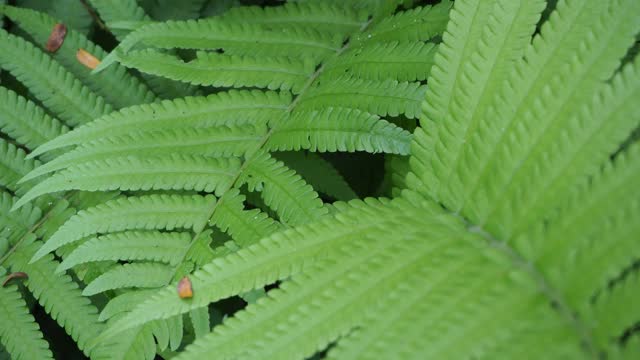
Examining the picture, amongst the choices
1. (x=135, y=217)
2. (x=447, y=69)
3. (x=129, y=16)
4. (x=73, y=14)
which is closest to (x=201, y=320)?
(x=135, y=217)

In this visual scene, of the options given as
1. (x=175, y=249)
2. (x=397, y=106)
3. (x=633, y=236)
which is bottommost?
(x=175, y=249)

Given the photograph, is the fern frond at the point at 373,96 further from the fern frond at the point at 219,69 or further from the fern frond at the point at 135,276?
the fern frond at the point at 135,276

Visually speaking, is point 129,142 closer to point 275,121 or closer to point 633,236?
point 275,121

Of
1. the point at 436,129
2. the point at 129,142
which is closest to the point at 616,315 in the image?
the point at 436,129

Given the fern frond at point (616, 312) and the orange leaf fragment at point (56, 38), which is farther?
the orange leaf fragment at point (56, 38)

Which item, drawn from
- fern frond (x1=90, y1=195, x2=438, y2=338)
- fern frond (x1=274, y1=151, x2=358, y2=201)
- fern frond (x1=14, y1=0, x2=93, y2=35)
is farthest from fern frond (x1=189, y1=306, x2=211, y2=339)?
fern frond (x1=14, y1=0, x2=93, y2=35)

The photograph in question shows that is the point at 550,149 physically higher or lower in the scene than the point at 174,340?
higher

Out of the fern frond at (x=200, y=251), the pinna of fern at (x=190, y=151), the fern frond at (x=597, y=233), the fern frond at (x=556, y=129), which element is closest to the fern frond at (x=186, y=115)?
the pinna of fern at (x=190, y=151)
